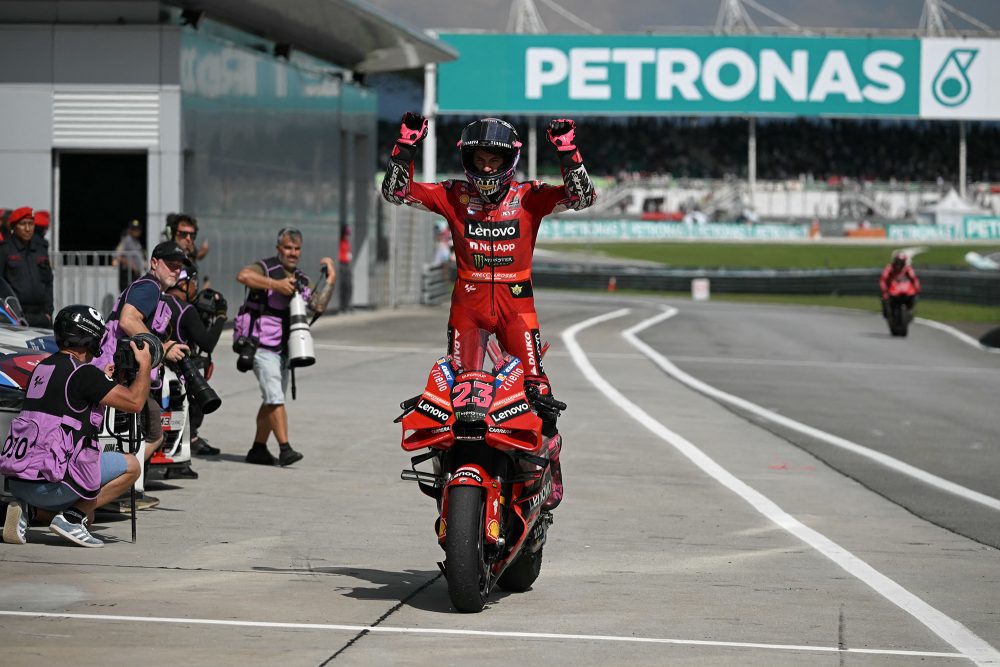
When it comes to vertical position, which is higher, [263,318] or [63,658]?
[263,318]

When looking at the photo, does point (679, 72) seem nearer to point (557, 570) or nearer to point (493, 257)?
point (493, 257)

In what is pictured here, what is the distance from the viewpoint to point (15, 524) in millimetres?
8047

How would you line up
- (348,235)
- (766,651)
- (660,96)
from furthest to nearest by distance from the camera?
(660,96)
(348,235)
(766,651)

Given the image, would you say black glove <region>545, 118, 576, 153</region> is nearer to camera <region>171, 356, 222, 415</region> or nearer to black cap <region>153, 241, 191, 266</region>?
camera <region>171, 356, 222, 415</region>

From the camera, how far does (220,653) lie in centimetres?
575

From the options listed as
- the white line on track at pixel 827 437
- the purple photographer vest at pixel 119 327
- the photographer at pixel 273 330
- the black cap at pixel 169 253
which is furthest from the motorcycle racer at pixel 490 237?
the white line on track at pixel 827 437

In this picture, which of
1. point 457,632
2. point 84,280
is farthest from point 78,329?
point 84,280

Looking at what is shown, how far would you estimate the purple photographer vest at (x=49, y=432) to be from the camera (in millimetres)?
7938

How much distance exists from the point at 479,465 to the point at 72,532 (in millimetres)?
2546

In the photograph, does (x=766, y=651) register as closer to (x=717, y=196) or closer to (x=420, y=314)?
(x=420, y=314)

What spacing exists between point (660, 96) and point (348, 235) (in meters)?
57.9

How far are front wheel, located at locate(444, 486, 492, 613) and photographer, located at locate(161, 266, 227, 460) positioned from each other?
3.49 meters

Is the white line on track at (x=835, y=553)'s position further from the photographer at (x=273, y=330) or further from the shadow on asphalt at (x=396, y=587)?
the photographer at (x=273, y=330)

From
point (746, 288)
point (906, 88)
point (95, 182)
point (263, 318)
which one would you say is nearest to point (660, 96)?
point (906, 88)
